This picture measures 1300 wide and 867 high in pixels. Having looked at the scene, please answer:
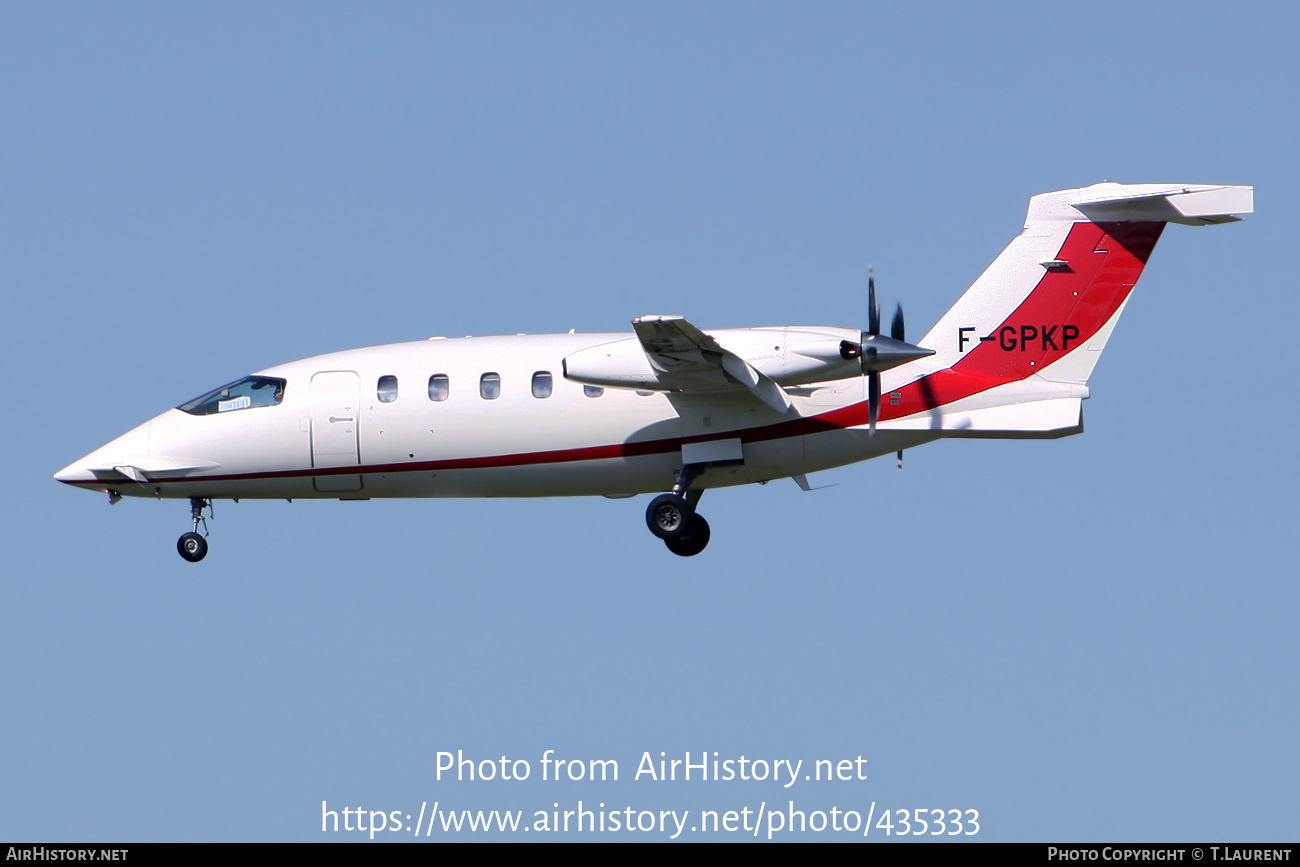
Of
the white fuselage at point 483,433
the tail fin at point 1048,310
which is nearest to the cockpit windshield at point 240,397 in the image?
the white fuselage at point 483,433

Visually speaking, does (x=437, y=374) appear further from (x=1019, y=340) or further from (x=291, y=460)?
(x=1019, y=340)

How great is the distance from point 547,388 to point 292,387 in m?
5.05

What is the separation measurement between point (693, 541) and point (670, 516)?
85cm

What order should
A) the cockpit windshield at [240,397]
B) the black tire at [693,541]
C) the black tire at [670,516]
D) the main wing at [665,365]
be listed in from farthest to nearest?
1. the cockpit windshield at [240,397]
2. the black tire at [693,541]
3. the black tire at [670,516]
4. the main wing at [665,365]

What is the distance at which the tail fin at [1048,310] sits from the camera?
29.5 metres

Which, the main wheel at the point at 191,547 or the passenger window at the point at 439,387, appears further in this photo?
the main wheel at the point at 191,547

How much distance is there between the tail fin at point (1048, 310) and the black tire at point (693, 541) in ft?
13.0

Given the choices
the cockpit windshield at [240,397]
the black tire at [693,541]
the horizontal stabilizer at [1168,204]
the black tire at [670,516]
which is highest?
the horizontal stabilizer at [1168,204]

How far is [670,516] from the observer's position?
29844 mm

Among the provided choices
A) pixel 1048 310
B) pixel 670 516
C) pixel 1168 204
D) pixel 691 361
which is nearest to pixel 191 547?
pixel 670 516

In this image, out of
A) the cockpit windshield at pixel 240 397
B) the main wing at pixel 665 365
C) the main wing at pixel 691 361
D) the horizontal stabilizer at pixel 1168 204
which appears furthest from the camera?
the cockpit windshield at pixel 240 397

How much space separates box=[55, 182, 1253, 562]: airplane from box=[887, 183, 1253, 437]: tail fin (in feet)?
0.08

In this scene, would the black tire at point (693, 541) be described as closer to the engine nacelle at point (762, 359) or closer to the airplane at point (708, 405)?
the airplane at point (708, 405)

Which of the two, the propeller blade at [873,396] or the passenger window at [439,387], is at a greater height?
the passenger window at [439,387]
